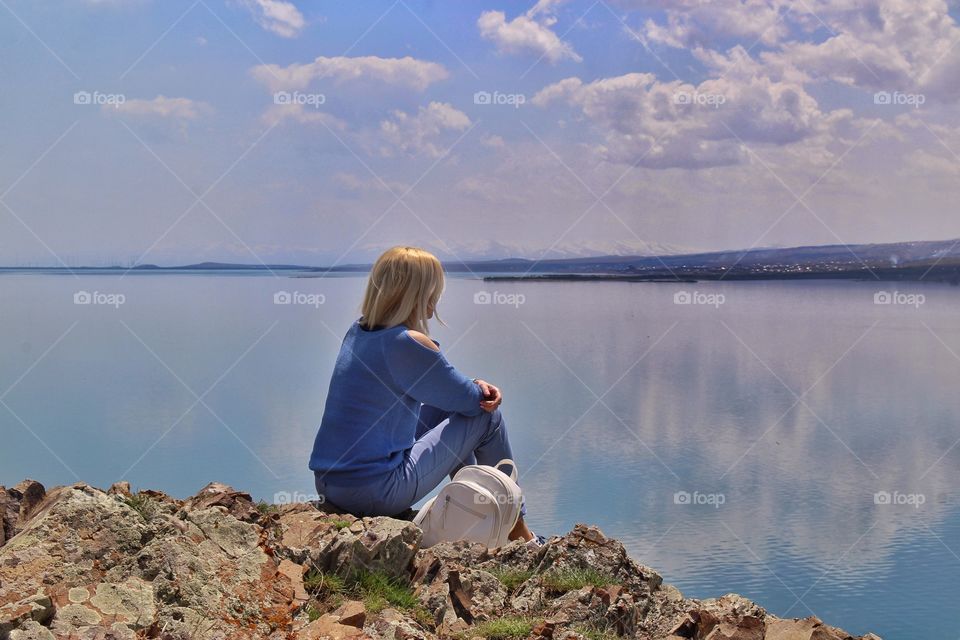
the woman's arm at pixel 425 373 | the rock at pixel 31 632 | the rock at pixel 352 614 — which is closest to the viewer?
the rock at pixel 31 632

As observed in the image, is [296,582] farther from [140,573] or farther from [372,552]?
[140,573]

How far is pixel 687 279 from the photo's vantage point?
18.4 metres

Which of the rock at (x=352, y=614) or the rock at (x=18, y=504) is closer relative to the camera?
the rock at (x=352, y=614)

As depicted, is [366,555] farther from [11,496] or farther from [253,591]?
[11,496]

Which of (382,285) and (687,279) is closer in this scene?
(382,285)

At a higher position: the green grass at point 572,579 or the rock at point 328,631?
the green grass at point 572,579

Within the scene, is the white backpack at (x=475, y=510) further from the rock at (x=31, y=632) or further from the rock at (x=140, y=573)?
the rock at (x=31, y=632)

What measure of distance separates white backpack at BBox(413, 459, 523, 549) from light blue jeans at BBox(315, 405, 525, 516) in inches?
9.4

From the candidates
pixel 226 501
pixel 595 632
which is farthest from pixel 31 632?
pixel 595 632

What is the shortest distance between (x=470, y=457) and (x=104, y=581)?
1.95 meters

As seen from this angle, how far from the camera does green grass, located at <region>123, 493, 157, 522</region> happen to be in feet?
12.0

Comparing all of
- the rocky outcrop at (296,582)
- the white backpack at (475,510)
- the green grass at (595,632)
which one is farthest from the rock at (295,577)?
the green grass at (595,632)

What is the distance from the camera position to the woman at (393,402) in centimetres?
443

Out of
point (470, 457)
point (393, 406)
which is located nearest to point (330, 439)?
point (393, 406)
